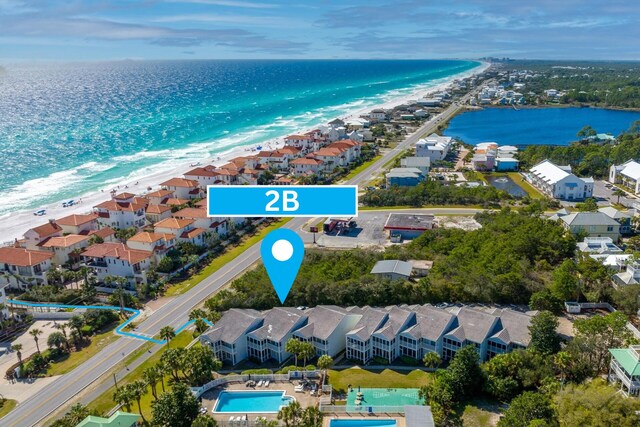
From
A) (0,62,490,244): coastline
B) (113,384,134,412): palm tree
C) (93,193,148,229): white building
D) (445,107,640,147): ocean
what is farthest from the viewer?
(445,107,640,147): ocean

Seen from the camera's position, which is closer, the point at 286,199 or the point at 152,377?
the point at 286,199

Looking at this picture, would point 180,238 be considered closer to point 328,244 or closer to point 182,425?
point 328,244

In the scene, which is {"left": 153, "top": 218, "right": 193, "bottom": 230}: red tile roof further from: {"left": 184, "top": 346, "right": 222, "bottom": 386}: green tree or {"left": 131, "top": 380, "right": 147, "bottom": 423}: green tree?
{"left": 131, "top": 380, "right": 147, "bottom": 423}: green tree

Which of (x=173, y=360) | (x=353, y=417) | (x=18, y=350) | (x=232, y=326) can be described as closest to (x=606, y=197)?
(x=353, y=417)

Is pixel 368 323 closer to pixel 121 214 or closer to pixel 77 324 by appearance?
pixel 77 324

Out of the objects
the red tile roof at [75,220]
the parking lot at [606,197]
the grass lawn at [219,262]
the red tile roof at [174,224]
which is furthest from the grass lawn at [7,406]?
the parking lot at [606,197]

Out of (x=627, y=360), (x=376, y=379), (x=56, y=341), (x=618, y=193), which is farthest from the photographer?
(x=618, y=193)

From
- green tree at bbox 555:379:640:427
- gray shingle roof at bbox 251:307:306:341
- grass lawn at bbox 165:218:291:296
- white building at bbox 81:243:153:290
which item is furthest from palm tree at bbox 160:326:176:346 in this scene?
green tree at bbox 555:379:640:427
